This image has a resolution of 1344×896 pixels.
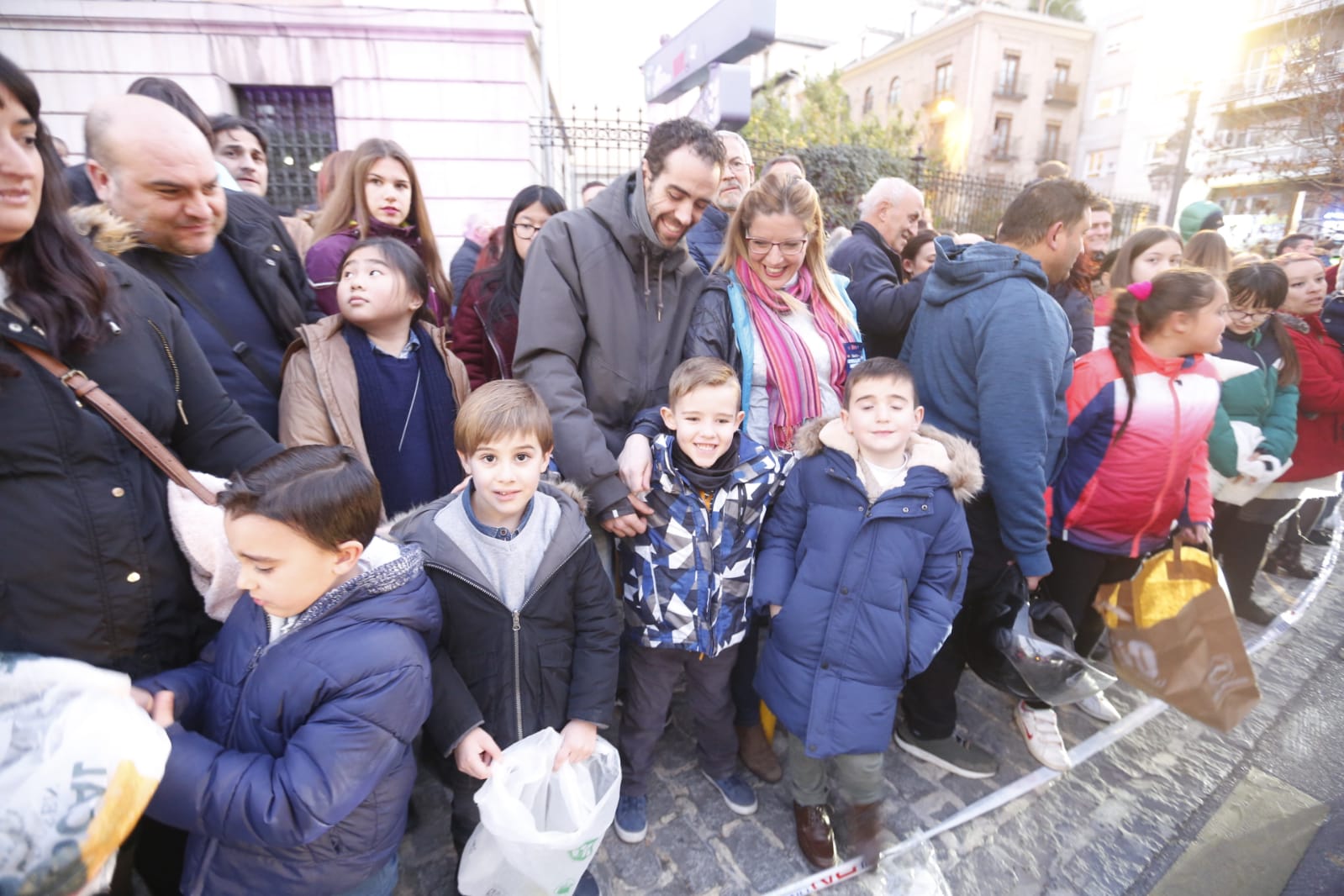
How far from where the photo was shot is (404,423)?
93.8 inches

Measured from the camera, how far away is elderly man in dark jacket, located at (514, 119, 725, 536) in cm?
216

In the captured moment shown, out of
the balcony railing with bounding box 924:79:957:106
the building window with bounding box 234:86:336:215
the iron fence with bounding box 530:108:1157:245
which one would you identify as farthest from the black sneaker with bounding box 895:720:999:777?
the balcony railing with bounding box 924:79:957:106

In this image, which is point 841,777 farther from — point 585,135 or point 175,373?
point 585,135

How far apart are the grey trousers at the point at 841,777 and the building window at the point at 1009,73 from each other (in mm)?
35570

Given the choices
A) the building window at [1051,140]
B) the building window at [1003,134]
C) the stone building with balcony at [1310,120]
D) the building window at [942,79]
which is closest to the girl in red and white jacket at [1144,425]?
the stone building with balcony at [1310,120]

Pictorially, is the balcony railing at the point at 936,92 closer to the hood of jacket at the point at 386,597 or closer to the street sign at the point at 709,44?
the street sign at the point at 709,44

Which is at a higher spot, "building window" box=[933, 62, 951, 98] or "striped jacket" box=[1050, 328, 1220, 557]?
"building window" box=[933, 62, 951, 98]

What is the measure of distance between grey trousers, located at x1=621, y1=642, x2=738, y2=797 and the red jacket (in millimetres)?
4180

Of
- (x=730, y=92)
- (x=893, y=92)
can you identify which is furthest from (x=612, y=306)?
(x=893, y=92)

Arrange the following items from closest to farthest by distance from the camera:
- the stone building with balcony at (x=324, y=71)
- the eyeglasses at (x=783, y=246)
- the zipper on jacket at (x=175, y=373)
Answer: the zipper on jacket at (x=175, y=373)
the eyeglasses at (x=783, y=246)
the stone building with balcony at (x=324, y=71)

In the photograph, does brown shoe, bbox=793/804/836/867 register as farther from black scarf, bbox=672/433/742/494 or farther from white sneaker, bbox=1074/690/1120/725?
white sneaker, bbox=1074/690/1120/725

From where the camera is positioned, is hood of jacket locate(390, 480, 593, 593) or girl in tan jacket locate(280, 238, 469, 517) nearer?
hood of jacket locate(390, 480, 593, 593)

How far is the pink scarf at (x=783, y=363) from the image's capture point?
2.52 meters

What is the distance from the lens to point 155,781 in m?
1.13
